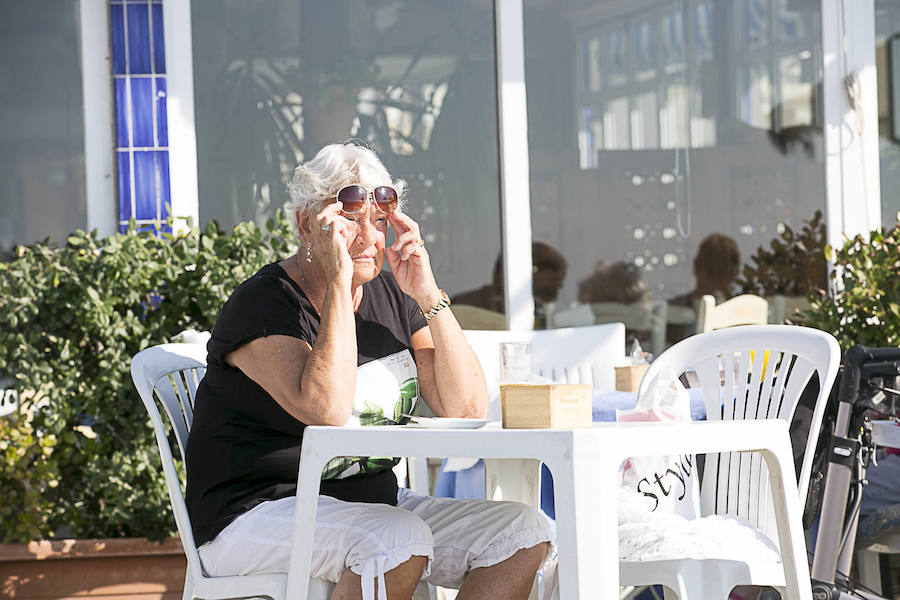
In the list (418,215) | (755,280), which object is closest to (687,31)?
(755,280)

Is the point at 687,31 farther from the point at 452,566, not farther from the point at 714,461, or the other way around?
the point at 452,566

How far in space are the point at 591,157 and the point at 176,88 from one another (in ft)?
6.22

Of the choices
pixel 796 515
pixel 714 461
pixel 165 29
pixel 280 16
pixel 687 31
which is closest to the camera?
pixel 796 515

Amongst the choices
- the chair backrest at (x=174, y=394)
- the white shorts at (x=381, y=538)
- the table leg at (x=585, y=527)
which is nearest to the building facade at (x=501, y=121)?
the chair backrest at (x=174, y=394)

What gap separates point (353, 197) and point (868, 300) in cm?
240

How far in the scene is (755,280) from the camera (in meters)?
5.09

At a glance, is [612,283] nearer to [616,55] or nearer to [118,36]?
[616,55]

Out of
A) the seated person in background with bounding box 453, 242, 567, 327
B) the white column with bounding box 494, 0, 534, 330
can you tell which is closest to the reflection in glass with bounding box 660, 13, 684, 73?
the white column with bounding box 494, 0, 534, 330

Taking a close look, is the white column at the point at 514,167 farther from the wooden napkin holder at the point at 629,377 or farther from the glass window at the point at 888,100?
the glass window at the point at 888,100

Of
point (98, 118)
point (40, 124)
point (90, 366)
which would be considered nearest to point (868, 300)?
point (90, 366)

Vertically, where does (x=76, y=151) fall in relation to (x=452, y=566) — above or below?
above

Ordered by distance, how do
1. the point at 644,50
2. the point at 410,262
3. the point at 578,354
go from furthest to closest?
the point at 644,50 → the point at 578,354 → the point at 410,262

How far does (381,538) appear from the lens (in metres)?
1.93

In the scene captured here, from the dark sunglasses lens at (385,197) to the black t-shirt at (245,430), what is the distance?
0.25 m
